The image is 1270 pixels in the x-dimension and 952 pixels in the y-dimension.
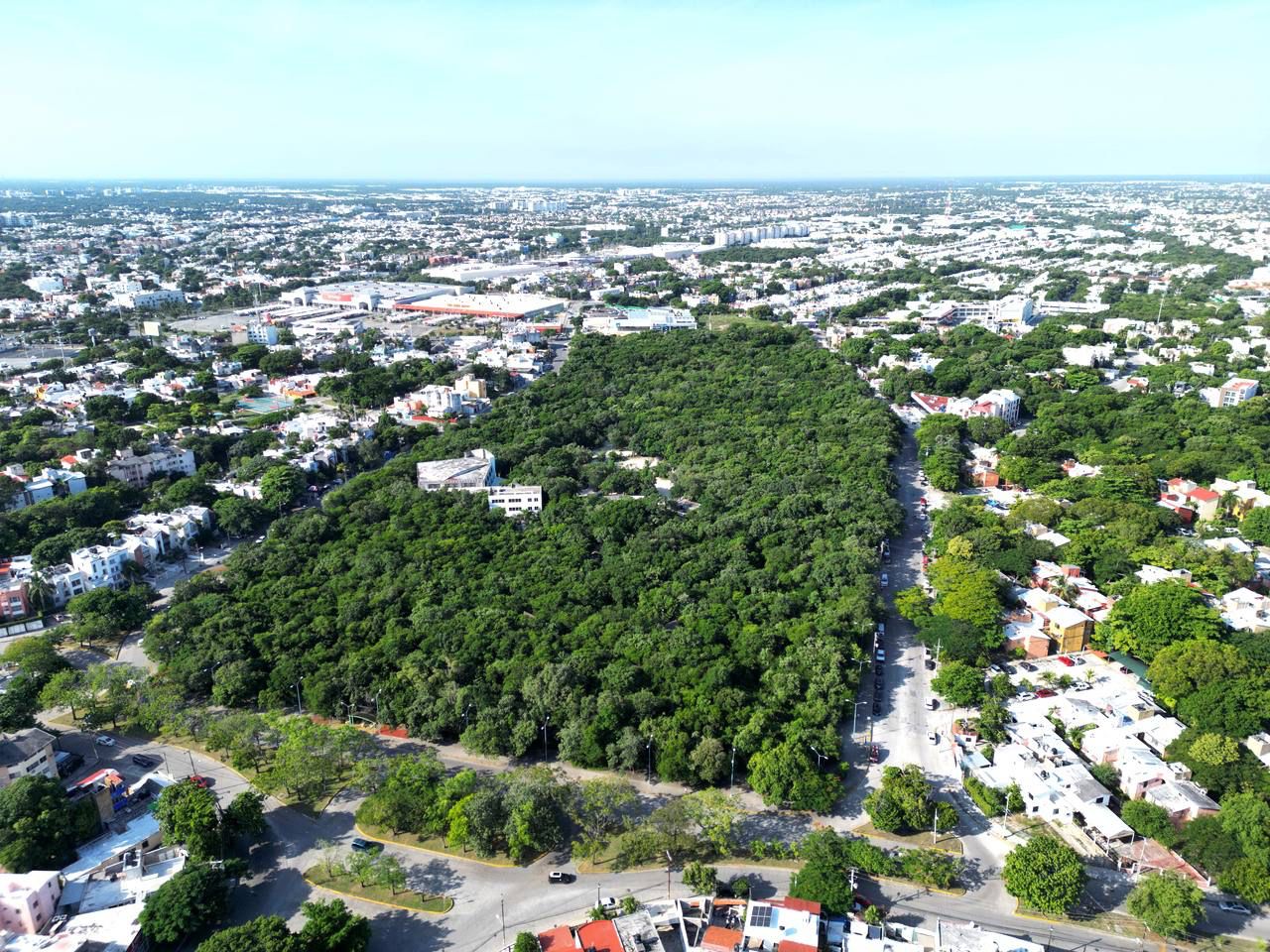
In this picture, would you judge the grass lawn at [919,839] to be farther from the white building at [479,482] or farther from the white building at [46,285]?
the white building at [46,285]

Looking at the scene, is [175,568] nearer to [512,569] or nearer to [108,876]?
[512,569]

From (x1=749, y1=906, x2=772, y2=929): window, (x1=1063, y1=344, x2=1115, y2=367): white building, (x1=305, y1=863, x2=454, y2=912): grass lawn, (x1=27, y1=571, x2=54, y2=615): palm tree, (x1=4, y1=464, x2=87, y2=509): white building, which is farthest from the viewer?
(x1=1063, y1=344, x2=1115, y2=367): white building

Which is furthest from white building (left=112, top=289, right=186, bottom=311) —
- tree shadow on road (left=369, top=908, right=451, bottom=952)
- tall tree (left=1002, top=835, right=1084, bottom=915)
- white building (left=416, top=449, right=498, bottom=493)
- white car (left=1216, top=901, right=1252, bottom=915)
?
white car (left=1216, top=901, right=1252, bottom=915)

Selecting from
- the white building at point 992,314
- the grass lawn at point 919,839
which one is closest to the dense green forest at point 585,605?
the grass lawn at point 919,839

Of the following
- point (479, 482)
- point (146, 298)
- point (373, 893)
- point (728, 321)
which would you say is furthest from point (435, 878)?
point (146, 298)

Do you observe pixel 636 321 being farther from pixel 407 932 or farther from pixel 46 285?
pixel 46 285

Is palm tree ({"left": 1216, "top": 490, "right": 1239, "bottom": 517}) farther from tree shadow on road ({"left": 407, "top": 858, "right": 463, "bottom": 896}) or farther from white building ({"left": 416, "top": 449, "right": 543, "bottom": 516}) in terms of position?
tree shadow on road ({"left": 407, "top": 858, "right": 463, "bottom": 896})

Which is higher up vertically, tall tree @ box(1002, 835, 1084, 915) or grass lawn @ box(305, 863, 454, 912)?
tall tree @ box(1002, 835, 1084, 915)
